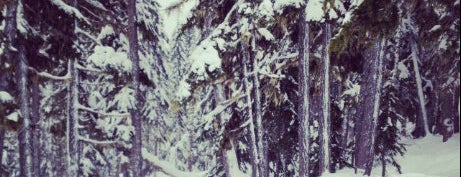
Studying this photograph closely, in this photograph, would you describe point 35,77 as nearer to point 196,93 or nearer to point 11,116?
point 11,116

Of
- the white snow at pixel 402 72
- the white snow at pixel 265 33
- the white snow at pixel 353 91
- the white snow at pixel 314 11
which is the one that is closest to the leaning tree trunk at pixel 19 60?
the white snow at pixel 265 33

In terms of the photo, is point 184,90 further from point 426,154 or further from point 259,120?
point 426,154

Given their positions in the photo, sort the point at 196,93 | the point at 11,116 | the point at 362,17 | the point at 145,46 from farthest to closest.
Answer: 1. the point at 145,46
2. the point at 196,93
3. the point at 11,116
4. the point at 362,17

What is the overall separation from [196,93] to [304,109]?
2926mm

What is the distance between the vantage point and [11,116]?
10891 mm

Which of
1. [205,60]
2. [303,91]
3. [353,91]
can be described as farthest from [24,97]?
[353,91]

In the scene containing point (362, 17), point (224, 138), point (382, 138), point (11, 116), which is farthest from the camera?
point (382, 138)

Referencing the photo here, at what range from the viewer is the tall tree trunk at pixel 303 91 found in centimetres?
1241

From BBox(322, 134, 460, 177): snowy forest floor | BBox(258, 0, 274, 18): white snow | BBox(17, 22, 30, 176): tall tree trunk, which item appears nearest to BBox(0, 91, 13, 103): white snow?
BBox(17, 22, 30, 176): tall tree trunk

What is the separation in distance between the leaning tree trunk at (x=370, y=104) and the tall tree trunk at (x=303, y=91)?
4.32ft

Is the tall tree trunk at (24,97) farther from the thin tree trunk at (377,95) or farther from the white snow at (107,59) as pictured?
the thin tree trunk at (377,95)

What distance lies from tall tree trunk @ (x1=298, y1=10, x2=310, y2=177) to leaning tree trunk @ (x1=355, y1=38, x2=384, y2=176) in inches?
Result: 51.8

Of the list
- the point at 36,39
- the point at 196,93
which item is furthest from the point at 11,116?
the point at 196,93

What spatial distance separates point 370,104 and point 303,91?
1.67 m
